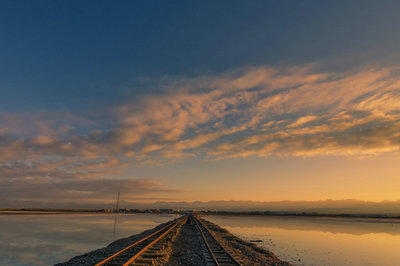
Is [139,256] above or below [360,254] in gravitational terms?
above

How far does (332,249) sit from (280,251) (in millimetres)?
6281

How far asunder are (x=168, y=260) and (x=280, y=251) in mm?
13587

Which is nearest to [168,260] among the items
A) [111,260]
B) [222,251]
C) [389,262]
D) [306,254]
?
[111,260]

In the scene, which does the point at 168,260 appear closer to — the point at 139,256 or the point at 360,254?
the point at 139,256

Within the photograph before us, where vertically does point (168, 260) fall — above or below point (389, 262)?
above

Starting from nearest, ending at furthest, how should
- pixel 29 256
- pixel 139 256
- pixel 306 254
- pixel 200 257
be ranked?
pixel 139 256
pixel 200 257
pixel 29 256
pixel 306 254

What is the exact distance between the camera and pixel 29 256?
20.3 m

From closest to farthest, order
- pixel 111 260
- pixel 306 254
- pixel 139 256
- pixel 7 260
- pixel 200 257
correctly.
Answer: pixel 111 260, pixel 139 256, pixel 200 257, pixel 7 260, pixel 306 254

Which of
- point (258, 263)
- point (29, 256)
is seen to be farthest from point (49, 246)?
point (258, 263)

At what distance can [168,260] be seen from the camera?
632 inches

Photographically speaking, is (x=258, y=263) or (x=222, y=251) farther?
(x=222, y=251)

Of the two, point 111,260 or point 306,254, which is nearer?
point 111,260

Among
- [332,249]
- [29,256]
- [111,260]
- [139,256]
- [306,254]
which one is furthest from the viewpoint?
[332,249]

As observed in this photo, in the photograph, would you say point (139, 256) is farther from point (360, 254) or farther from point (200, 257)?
point (360, 254)
